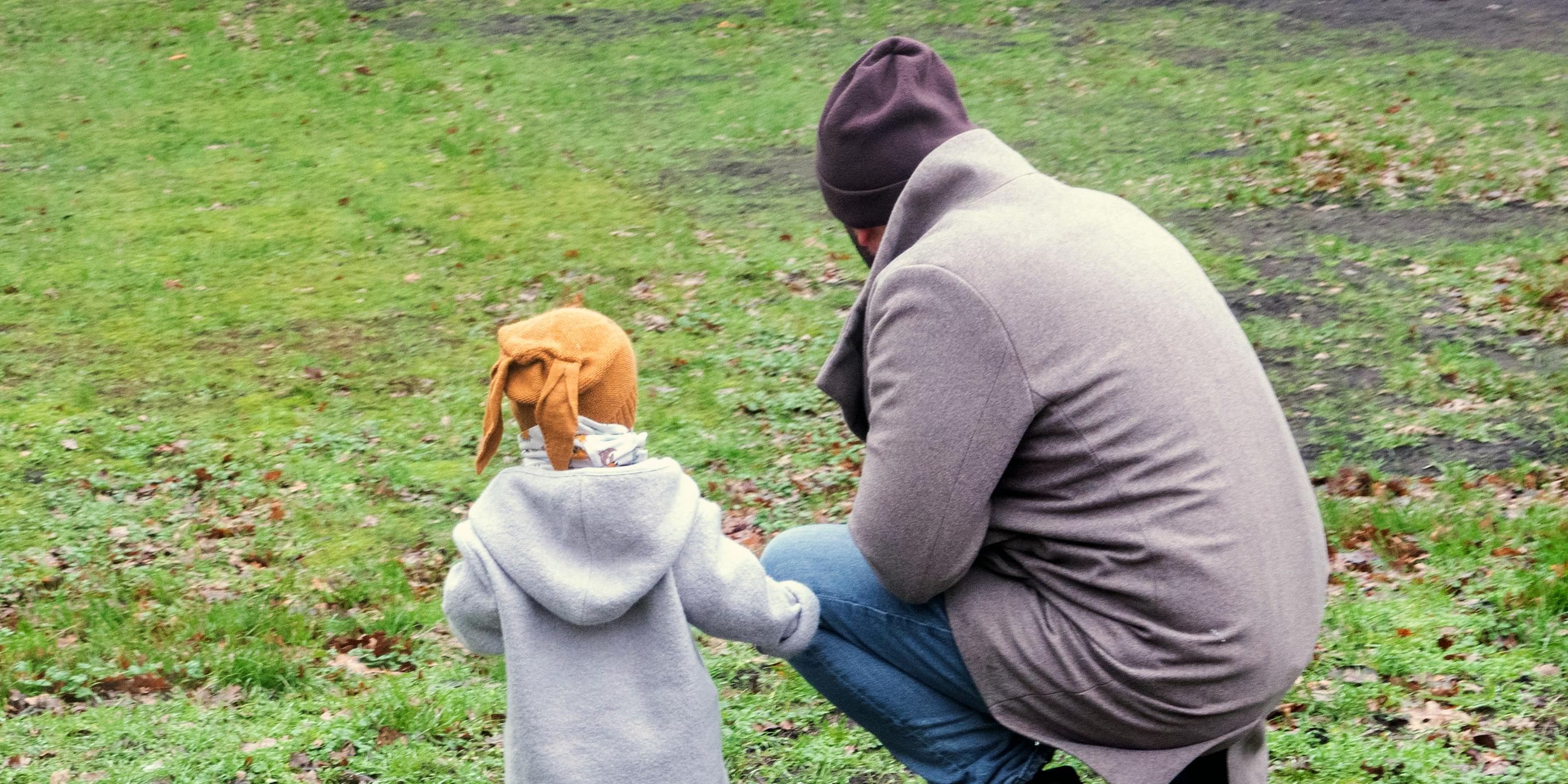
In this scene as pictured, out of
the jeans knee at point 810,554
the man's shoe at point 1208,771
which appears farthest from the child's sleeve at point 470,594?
the man's shoe at point 1208,771

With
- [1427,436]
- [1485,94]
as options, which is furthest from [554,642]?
[1485,94]

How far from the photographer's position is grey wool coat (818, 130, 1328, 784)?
2.05m

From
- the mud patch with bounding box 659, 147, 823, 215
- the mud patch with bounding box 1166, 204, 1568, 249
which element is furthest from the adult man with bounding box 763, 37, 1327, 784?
the mud patch with bounding box 659, 147, 823, 215

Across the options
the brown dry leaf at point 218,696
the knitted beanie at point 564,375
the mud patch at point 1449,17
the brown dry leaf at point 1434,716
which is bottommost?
the brown dry leaf at point 218,696

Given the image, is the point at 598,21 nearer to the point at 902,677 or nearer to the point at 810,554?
the point at 810,554

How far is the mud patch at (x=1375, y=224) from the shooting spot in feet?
23.5

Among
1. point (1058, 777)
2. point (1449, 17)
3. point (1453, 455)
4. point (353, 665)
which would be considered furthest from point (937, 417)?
point (1449, 17)

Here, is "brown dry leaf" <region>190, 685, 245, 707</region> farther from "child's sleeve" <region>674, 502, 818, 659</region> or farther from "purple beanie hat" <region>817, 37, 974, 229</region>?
"purple beanie hat" <region>817, 37, 974, 229</region>

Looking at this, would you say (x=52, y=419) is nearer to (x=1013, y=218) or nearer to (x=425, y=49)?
(x=1013, y=218)

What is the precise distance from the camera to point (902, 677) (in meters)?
2.50

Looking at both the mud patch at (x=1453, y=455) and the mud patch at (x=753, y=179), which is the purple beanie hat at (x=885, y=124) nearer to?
the mud patch at (x=1453, y=455)

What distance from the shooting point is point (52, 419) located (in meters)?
6.21

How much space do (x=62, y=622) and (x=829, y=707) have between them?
8.65 ft

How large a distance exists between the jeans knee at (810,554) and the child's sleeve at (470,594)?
21.9 inches
